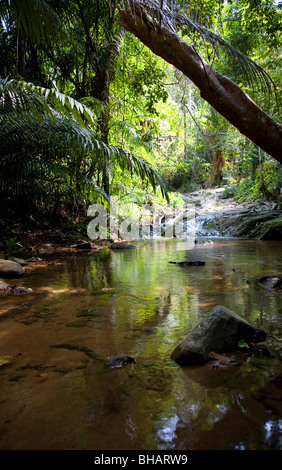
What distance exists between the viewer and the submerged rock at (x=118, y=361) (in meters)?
1.39

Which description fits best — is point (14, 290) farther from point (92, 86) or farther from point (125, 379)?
point (92, 86)

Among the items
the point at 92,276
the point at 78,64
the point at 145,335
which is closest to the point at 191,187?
the point at 78,64

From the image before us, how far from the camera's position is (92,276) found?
3607 mm

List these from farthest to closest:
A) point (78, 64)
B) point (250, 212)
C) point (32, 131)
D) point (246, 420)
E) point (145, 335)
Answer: point (250, 212), point (78, 64), point (32, 131), point (145, 335), point (246, 420)

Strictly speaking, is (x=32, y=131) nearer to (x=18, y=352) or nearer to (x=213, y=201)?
(x=18, y=352)

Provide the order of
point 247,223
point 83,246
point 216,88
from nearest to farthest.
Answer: point 216,88
point 83,246
point 247,223

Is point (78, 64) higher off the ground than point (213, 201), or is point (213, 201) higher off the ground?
point (78, 64)

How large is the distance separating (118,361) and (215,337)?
0.53 meters

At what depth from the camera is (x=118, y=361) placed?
142 centimetres

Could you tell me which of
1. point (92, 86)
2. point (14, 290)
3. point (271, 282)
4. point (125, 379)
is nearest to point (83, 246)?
point (14, 290)

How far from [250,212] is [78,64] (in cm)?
743

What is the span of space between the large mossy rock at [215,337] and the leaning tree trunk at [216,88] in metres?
1.44

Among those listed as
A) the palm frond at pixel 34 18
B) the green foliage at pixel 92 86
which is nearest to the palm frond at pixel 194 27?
the green foliage at pixel 92 86
